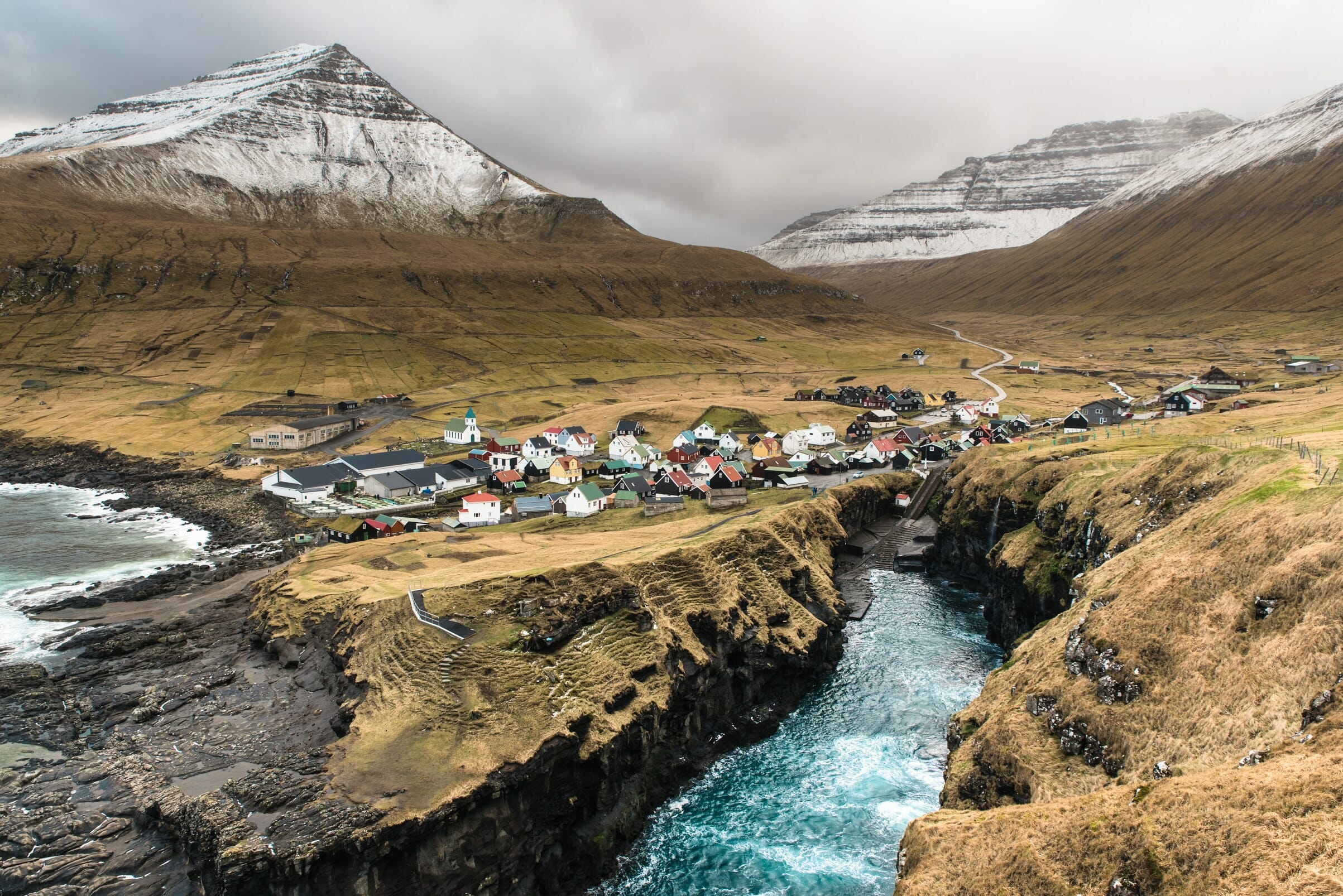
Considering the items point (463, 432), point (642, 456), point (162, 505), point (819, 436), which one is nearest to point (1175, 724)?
point (642, 456)

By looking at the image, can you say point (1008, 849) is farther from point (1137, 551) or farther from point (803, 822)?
point (1137, 551)

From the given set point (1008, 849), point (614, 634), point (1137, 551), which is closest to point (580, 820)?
point (614, 634)

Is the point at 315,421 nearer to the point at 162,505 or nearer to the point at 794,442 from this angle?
the point at 162,505

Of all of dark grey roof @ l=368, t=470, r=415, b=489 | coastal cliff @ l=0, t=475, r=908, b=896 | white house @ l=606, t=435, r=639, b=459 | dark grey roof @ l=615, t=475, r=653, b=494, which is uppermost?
white house @ l=606, t=435, r=639, b=459

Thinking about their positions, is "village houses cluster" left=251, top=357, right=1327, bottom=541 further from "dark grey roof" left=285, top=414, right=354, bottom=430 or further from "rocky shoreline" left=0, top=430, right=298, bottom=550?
"rocky shoreline" left=0, top=430, right=298, bottom=550

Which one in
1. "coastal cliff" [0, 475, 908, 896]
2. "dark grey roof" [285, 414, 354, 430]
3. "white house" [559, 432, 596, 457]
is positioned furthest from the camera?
"dark grey roof" [285, 414, 354, 430]

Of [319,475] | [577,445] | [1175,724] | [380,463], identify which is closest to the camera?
[1175,724]

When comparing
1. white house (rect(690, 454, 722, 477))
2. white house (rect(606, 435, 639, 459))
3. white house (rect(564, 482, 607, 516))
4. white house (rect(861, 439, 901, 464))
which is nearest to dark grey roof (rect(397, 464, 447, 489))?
white house (rect(606, 435, 639, 459))
